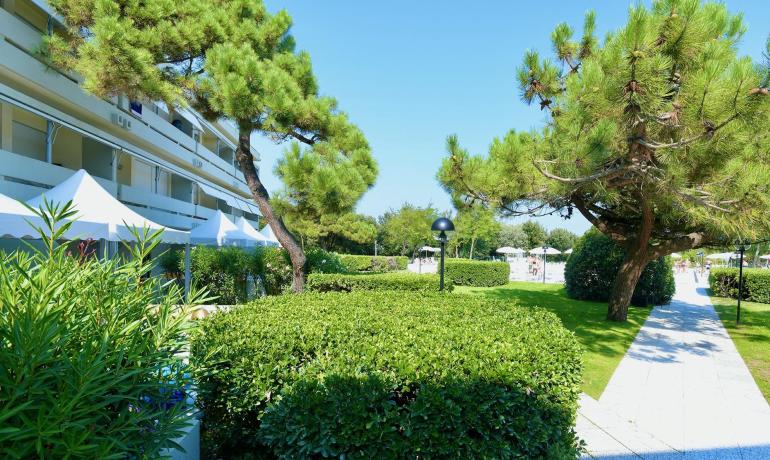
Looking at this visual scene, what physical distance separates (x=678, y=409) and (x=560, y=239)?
6305 centimetres

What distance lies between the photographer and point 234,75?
792cm

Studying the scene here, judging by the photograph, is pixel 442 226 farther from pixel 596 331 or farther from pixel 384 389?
pixel 384 389

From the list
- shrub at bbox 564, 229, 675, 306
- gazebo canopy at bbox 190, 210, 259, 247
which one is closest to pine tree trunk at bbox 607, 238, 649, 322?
shrub at bbox 564, 229, 675, 306

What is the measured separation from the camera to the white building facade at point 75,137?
8.99m

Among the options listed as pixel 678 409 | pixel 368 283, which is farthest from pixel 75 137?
pixel 678 409

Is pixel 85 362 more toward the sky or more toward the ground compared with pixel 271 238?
more toward the ground

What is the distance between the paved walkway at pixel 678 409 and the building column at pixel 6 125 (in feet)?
43.5

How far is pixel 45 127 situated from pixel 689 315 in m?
19.6

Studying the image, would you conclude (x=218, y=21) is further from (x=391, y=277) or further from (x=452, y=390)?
(x=452, y=390)

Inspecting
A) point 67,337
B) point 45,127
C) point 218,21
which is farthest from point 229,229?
point 67,337

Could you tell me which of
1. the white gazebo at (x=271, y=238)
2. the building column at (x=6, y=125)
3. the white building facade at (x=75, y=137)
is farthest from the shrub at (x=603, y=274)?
the building column at (x=6, y=125)

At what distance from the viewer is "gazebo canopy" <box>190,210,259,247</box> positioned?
41.0 ft

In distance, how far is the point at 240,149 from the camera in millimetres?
9914

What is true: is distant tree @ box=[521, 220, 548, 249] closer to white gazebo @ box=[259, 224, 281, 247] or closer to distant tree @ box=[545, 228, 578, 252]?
distant tree @ box=[545, 228, 578, 252]
